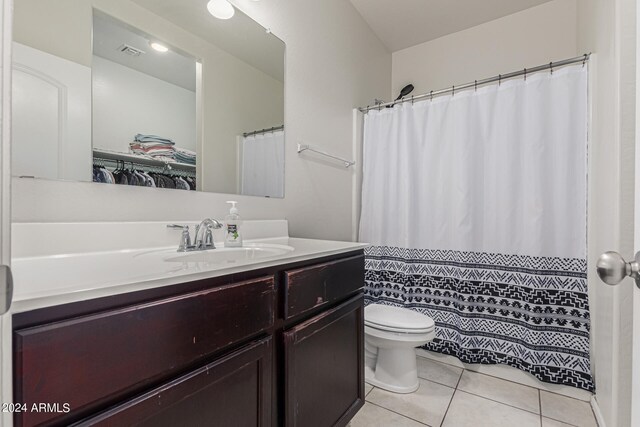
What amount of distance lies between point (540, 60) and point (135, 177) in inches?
115

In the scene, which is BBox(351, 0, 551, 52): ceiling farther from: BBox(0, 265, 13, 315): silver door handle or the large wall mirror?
BBox(0, 265, 13, 315): silver door handle

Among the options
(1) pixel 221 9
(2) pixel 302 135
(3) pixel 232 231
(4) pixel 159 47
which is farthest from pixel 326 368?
(1) pixel 221 9

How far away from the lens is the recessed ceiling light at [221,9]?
1312 mm

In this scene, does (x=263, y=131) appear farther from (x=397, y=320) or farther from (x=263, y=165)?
(x=397, y=320)

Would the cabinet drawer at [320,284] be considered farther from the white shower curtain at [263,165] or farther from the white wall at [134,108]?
the white wall at [134,108]

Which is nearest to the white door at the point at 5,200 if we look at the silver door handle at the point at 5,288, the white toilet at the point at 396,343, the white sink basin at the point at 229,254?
the silver door handle at the point at 5,288

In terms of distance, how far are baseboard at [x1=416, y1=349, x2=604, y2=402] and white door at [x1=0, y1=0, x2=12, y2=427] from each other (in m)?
2.21

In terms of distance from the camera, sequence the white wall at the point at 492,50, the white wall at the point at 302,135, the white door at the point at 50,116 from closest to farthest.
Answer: the white door at the point at 50,116 → the white wall at the point at 302,135 → the white wall at the point at 492,50

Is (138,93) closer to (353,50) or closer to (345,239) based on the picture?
(345,239)

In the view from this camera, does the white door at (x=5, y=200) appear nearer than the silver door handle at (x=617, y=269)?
Yes

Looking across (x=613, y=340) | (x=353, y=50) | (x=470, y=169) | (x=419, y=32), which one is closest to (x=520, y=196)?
(x=470, y=169)

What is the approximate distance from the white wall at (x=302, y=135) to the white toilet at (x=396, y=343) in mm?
649

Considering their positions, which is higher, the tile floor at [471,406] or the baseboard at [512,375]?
the baseboard at [512,375]

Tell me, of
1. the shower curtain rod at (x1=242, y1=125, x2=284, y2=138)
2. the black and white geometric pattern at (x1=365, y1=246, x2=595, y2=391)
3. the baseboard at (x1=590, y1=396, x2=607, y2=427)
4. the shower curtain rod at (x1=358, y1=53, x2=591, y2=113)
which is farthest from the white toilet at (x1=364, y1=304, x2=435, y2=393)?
the shower curtain rod at (x1=358, y1=53, x2=591, y2=113)
